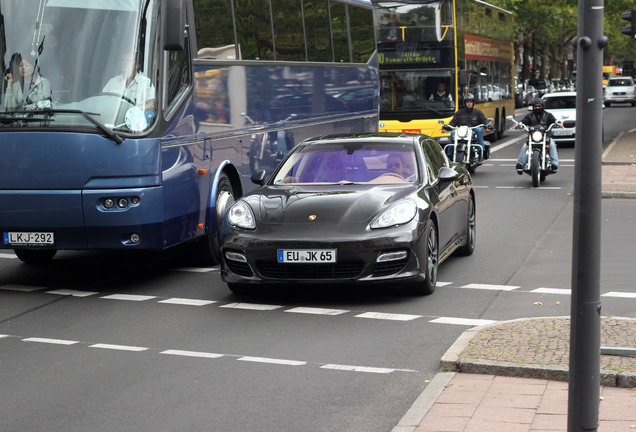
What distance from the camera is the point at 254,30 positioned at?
13367mm

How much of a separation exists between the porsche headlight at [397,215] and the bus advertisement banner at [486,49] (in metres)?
19.1

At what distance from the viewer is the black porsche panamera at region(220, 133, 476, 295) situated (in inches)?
370

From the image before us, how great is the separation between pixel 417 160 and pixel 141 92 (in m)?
2.76

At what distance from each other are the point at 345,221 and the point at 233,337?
174 centimetres

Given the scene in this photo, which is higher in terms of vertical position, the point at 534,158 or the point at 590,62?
the point at 590,62

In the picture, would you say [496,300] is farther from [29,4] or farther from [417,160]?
[29,4]

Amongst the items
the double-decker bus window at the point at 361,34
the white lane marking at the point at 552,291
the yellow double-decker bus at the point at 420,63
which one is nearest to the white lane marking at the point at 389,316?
the white lane marking at the point at 552,291

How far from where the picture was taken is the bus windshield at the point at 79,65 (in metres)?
10.1

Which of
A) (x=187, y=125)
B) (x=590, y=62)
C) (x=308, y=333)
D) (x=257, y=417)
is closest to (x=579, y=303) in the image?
(x=590, y=62)

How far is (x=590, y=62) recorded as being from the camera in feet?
15.4

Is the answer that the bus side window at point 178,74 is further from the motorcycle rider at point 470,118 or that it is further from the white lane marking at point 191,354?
the motorcycle rider at point 470,118

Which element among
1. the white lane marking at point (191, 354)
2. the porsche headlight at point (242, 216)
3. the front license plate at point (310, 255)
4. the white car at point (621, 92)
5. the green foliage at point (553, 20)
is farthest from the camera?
the white car at point (621, 92)

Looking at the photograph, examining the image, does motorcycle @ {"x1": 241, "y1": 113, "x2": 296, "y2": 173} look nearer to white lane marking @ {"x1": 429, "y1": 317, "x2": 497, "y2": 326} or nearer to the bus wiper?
the bus wiper

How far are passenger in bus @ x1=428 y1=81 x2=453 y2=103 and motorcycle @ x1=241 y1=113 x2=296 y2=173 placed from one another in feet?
39.3
